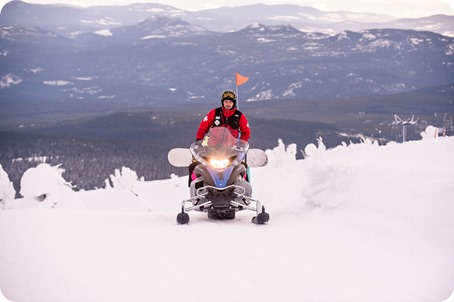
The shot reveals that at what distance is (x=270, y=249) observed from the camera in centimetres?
906

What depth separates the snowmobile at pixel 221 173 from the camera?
11.4 meters

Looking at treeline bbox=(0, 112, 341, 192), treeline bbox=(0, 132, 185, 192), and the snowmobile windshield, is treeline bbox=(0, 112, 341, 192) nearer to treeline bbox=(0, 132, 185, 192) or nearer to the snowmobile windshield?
treeline bbox=(0, 132, 185, 192)

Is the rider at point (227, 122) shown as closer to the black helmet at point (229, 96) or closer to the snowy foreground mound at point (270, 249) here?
the black helmet at point (229, 96)

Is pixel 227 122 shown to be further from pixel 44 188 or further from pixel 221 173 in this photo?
pixel 44 188

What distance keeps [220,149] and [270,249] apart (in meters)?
2.87

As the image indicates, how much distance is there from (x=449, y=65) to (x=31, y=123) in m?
195

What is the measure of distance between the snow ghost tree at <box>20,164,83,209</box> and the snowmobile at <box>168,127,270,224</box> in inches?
672

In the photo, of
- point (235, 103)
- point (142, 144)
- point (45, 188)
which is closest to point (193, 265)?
point (235, 103)

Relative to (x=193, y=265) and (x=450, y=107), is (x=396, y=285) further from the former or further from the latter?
(x=450, y=107)

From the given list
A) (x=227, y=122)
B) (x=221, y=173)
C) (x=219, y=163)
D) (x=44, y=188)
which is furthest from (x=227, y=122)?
(x=44, y=188)

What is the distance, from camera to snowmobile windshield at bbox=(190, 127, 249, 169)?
11.5 metres

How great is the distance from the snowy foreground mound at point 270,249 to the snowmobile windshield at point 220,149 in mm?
1021

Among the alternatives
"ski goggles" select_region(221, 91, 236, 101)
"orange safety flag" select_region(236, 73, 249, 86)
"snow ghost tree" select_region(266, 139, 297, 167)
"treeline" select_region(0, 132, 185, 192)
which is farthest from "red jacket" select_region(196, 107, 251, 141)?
"treeline" select_region(0, 132, 185, 192)

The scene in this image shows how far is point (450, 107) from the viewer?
14.5 meters
